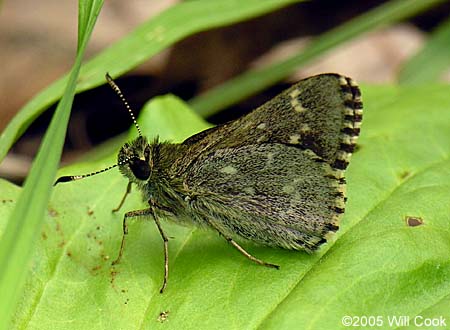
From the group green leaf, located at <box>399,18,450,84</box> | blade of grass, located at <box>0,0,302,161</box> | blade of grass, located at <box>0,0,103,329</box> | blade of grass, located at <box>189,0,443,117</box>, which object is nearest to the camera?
blade of grass, located at <box>0,0,103,329</box>

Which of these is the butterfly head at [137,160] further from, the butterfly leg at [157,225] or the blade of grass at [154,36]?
the blade of grass at [154,36]

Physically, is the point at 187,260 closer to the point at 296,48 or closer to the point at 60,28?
the point at 60,28

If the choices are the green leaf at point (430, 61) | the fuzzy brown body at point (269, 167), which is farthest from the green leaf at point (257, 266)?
the green leaf at point (430, 61)

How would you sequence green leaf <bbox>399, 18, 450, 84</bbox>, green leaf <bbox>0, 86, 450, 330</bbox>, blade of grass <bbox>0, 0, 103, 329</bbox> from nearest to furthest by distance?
1. blade of grass <bbox>0, 0, 103, 329</bbox>
2. green leaf <bbox>0, 86, 450, 330</bbox>
3. green leaf <bbox>399, 18, 450, 84</bbox>

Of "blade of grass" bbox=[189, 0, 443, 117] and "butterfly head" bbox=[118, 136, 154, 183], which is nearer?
"butterfly head" bbox=[118, 136, 154, 183]

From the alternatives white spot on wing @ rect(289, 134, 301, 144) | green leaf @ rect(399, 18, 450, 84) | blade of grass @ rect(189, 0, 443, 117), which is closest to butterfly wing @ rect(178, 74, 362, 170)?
white spot on wing @ rect(289, 134, 301, 144)

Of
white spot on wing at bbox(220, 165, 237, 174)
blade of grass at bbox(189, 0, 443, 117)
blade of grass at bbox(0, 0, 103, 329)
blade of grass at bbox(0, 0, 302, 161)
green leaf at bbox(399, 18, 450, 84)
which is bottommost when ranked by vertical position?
green leaf at bbox(399, 18, 450, 84)

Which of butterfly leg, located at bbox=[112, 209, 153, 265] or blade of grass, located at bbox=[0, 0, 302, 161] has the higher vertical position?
blade of grass, located at bbox=[0, 0, 302, 161]

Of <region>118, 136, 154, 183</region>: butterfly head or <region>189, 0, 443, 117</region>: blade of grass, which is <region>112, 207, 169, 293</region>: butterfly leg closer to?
<region>118, 136, 154, 183</region>: butterfly head
